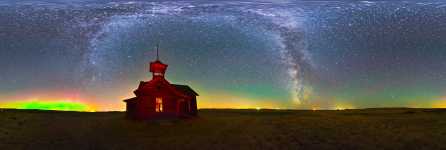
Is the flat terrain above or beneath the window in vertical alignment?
beneath

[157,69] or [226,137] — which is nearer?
[226,137]

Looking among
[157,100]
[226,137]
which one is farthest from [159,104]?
[226,137]

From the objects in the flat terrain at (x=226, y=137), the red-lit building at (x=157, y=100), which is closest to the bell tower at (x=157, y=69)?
the red-lit building at (x=157, y=100)

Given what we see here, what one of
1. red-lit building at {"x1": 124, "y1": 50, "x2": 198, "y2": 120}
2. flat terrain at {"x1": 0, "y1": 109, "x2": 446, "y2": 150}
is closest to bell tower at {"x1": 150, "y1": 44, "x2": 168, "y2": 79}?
red-lit building at {"x1": 124, "y1": 50, "x2": 198, "y2": 120}

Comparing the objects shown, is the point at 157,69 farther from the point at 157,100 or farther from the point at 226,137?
the point at 226,137

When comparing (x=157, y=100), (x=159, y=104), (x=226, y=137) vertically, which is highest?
(x=157, y=100)

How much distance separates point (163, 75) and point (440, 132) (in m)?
22.9

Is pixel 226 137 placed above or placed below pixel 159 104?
below

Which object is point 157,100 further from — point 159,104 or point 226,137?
point 226,137

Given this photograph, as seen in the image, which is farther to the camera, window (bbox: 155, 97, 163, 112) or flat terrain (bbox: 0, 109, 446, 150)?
window (bbox: 155, 97, 163, 112)

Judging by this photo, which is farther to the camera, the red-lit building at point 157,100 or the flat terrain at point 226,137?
the red-lit building at point 157,100

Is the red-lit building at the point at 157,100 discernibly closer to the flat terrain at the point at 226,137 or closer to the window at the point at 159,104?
the window at the point at 159,104

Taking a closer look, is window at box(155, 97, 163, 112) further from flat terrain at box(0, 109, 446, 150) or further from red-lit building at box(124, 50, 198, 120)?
flat terrain at box(0, 109, 446, 150)

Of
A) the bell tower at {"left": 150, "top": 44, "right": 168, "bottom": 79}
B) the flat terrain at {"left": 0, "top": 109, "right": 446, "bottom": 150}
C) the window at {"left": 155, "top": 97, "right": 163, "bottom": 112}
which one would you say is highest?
the bell tower at {"left": 150, "top": 44, "right": 168, "bottom": 79}
